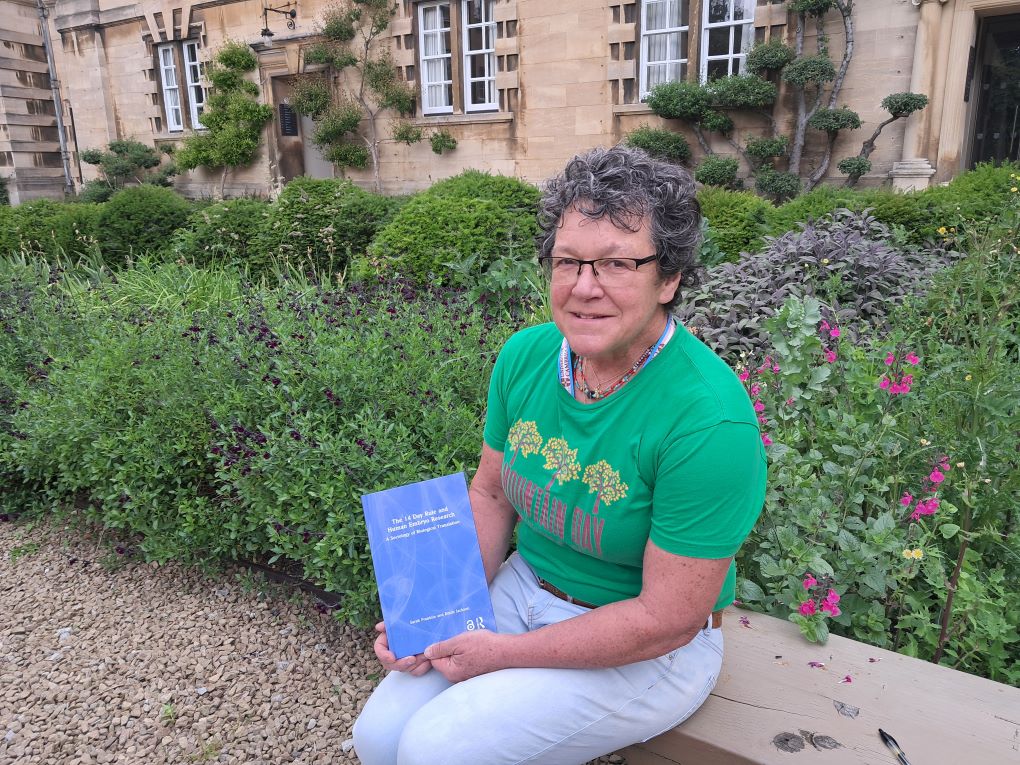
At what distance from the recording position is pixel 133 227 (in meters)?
8.59

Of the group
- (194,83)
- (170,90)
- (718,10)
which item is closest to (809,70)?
(718,10)

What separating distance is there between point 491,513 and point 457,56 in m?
12.5

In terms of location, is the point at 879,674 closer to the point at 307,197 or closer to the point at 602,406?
the point at 602,406

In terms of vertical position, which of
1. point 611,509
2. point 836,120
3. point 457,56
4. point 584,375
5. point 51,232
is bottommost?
point 611,509

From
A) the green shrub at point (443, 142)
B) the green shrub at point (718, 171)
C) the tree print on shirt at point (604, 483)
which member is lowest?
the tree print on shirt at point (604, 483)

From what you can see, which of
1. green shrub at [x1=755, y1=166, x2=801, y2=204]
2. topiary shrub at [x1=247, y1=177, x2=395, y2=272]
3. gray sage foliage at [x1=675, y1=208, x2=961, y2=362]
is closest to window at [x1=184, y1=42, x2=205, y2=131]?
topiary shrub at [x1=247, y1=177, x2=395, y2=272]

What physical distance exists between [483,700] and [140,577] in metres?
2.35

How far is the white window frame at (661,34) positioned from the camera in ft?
34.1

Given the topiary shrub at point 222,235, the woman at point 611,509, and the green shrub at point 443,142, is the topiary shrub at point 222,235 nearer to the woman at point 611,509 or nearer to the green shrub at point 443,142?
the green shrub at point 443,142

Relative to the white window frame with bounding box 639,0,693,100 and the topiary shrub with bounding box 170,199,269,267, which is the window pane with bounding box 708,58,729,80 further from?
the topiary shrub with bounding box 170,199,269,267

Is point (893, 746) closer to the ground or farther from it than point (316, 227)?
closer to the ground

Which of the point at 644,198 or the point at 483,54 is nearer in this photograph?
the point at 644,198

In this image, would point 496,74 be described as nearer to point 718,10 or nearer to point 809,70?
point 718,10

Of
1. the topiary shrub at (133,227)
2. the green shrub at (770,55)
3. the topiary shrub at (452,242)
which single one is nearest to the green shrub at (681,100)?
the green shrub at (770,55)
